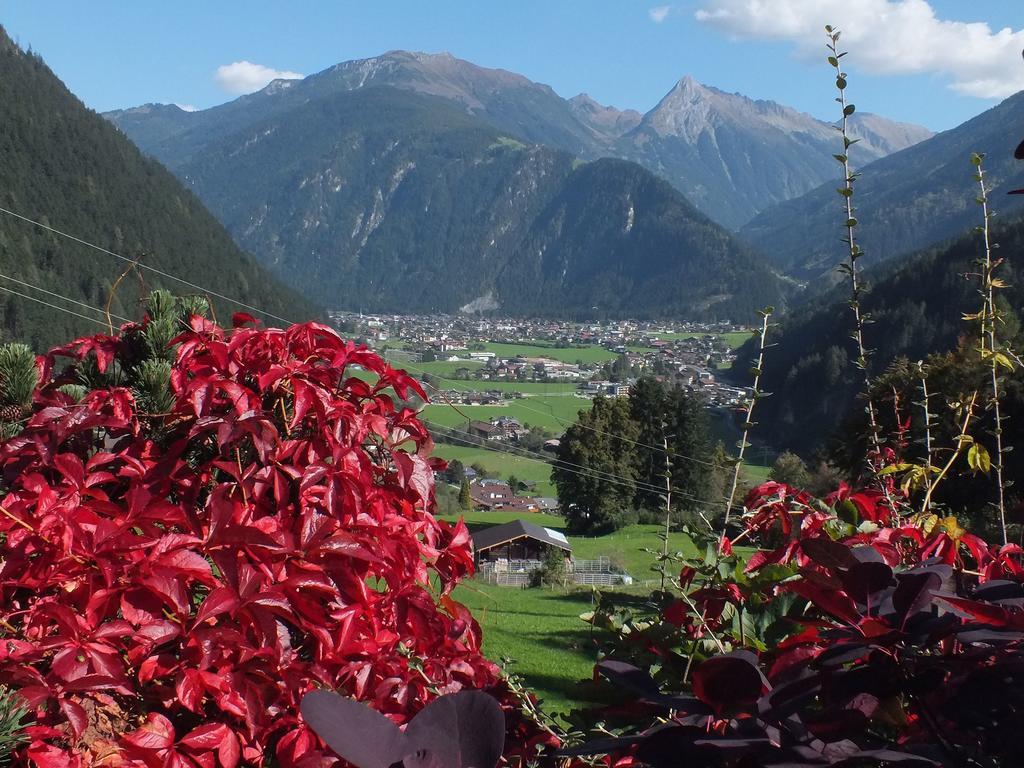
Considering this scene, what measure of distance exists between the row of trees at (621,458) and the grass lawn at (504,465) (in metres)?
12.9

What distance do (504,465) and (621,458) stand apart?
18017mm

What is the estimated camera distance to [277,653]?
49.3 inches

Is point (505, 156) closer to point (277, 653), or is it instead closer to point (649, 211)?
point (649, 211)

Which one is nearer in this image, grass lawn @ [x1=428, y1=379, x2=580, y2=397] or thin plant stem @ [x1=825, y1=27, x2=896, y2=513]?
thin plant stem @ [x1=825, y1=27, x2=896, y2=513]

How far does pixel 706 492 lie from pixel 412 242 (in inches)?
6226

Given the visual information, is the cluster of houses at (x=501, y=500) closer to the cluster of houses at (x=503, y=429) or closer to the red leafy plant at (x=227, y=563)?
the cluster of houses at (x=503, y=429)

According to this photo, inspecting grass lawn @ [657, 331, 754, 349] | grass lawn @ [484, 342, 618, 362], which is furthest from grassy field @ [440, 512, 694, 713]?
grass lawn @ [657, 331, 754, 349]

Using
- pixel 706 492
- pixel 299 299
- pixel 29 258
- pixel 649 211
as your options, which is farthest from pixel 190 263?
pixel 649 211

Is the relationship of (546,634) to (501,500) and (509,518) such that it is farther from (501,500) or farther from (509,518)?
(501,500)

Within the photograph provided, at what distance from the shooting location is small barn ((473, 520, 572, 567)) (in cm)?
2174

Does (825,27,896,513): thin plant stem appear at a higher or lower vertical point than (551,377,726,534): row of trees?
higher

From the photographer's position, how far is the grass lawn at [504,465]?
4334 cm

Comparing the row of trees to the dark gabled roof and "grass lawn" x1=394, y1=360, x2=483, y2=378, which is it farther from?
"grass lawn" x1=394, y1=360, x2=483, y2=378

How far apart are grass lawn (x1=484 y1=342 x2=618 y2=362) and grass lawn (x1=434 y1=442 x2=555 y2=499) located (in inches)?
636
